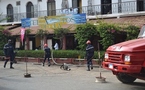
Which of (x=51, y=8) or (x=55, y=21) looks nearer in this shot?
(x=55, y=21)

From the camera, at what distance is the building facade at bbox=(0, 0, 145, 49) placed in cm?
2536

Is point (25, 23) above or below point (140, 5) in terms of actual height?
below

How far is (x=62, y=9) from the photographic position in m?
28.7

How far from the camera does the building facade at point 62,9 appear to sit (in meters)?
25.4

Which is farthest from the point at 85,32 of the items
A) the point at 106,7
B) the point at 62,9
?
the point at 62,9

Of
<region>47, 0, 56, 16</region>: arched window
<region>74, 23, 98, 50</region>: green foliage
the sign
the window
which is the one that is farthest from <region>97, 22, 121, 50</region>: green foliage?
<region>47, 0, 56, 16</region>: arched window

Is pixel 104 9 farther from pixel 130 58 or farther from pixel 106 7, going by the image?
pixel 130 58

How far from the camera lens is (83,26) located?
22.4m

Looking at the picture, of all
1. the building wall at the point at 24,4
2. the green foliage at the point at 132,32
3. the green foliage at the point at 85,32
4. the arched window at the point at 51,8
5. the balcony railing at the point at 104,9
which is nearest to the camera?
the green foliage at the point at 132,32

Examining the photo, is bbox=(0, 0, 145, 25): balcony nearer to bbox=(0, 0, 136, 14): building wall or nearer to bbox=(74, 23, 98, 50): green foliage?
bbox=(0, 0, 136, 14): building wall

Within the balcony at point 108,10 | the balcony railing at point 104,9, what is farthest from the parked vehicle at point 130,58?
the balcony railing at point 104,9

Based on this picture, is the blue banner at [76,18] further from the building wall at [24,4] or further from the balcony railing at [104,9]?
the building wall at [24,4]

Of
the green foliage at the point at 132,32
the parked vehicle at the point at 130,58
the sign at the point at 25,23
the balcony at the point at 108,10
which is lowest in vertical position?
the parked vehicle at the point at 130,58

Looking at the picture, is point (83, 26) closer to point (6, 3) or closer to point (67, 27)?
point (67, 27)
